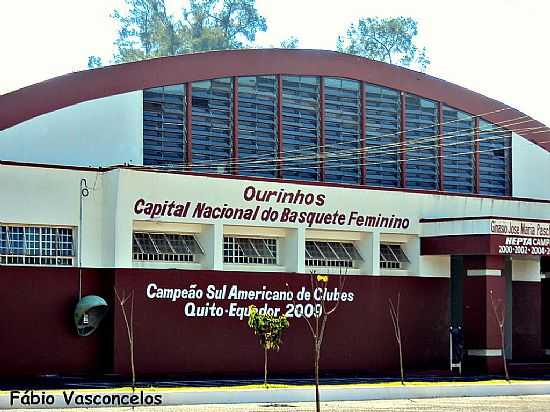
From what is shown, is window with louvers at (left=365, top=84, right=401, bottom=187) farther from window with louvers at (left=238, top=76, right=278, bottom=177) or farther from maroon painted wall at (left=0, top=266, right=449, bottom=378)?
maroon painted wall at (left=0, top=266, right=449, bottom=378)

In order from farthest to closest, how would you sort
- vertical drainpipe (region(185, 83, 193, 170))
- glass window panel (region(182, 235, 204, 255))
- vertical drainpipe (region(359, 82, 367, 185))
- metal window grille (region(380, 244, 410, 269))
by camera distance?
1. vertical drainpipe (region(359, 82, 367, 185))
2. metal window grille (region(380, 244, 410, 269))
3. vertical drainpipe (region(185, 83, 193, 170))
4. glass window panel (region(182, 235, 204, 255))

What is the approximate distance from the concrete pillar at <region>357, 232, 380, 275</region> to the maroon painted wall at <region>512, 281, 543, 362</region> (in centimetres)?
664

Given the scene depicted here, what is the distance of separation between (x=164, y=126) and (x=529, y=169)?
53.3 ft

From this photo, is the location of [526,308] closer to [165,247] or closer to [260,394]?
[165,247]

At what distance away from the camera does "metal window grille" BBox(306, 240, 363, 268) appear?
121ft

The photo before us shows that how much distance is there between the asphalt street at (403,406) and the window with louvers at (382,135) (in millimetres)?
11879

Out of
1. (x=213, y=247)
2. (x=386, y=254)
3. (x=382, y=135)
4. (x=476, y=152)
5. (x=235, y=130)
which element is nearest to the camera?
(x=213, y=247)

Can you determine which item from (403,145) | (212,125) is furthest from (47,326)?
(403,145)

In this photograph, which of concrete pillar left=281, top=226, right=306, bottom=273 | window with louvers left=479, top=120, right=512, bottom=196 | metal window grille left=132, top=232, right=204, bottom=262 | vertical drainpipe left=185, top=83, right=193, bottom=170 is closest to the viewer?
metal window grille left=132, top=232, right=204, bottom=262

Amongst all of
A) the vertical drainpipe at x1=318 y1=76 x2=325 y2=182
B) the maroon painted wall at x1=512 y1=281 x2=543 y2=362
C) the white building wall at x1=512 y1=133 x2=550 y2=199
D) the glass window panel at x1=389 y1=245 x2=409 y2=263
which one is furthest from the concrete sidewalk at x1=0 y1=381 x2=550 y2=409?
the white building wall at x1=512 y1=133 x2=550 y2=199

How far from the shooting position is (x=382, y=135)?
1618 inches

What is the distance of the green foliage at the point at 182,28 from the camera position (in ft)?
261

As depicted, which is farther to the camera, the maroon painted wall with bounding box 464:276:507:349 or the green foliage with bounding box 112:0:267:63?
the green foliage with bounding box 112:0:267:63

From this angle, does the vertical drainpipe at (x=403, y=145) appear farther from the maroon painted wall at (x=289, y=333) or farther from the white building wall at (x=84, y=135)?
the white building wall at (x=84, y=135)
